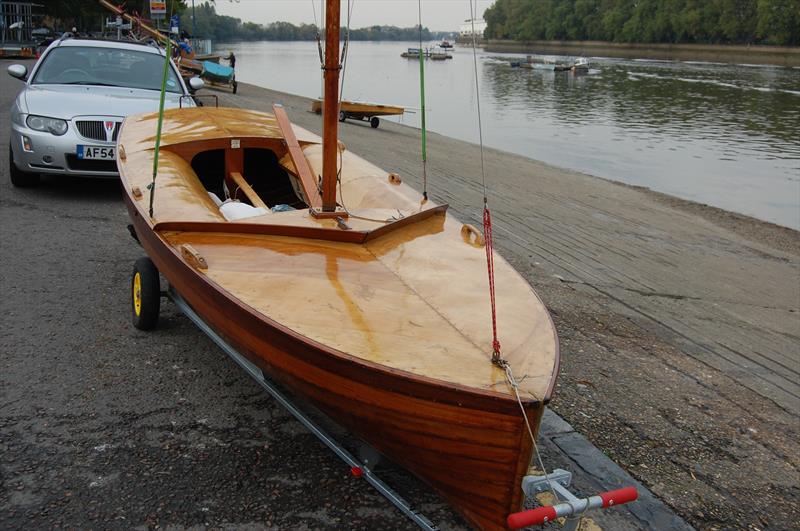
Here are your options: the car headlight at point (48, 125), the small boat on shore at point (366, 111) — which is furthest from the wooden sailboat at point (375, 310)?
the small boat on shore at point (366, 111)

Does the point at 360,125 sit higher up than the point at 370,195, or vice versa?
the point at 360,125

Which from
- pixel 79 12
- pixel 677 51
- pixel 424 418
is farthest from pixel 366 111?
pixel 677 51

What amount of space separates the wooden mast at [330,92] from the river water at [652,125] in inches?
580

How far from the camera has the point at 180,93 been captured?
29.4 ft

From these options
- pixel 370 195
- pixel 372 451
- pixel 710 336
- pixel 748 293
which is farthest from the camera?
pixel 748 293

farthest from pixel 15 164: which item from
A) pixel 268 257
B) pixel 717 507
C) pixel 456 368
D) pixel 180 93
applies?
pixel 717 507

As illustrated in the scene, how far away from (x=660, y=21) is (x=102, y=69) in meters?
111

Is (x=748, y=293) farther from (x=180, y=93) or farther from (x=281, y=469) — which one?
(x=180, y=93)

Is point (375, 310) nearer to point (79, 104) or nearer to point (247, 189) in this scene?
point (247, 189)

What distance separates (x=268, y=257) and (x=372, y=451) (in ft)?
3.97

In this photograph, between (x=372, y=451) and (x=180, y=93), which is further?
(x=180, y=93)

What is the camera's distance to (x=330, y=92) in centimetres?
399

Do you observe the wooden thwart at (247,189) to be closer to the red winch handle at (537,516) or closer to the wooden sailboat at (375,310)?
the wooden sailboat at (375,310)

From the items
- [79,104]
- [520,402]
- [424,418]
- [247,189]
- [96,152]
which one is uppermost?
[79,104]
